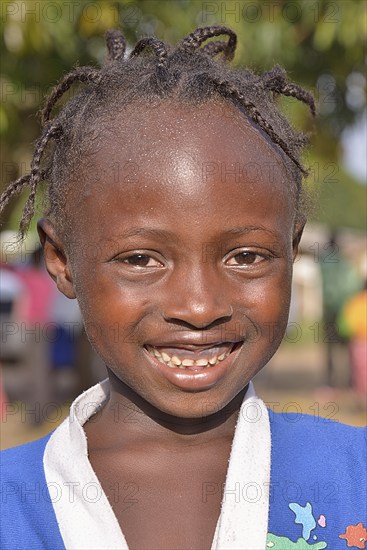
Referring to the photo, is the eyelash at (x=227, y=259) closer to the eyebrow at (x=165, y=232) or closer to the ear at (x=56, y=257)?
the eyebrow at (x=165, y=232)

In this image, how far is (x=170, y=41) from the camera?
4777 mm

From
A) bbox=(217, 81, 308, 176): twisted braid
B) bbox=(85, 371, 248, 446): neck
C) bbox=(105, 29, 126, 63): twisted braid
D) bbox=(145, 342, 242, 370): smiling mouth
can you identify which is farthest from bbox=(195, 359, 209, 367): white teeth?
bbox=(105, 29, 126, 63): twisted braid

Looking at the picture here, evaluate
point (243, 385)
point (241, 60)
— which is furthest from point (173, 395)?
point (241, 60)

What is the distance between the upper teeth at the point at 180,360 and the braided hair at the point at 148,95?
365 millimetres

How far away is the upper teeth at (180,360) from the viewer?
162cm

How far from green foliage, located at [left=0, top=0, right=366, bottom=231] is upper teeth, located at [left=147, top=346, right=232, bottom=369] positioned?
275cm

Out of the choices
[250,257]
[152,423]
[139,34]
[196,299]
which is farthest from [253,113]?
[139,34]

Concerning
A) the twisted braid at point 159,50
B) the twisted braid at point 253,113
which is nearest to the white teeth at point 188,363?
the twisted braid at point 253,113

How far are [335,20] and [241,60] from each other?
1.99ft

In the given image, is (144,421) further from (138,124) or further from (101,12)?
(101,12)

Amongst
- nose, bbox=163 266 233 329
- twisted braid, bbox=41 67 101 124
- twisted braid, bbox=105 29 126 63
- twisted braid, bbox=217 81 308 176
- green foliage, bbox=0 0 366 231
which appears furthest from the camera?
green foliage, bbox=0 0 366 231

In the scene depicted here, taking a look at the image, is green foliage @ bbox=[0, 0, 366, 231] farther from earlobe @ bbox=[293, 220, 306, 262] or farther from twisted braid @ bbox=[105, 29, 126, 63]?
earlobe @ bbox=[293, 220, 306, 262]

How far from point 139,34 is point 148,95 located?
→ 286 centimetres

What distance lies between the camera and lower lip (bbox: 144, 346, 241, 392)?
162cm
